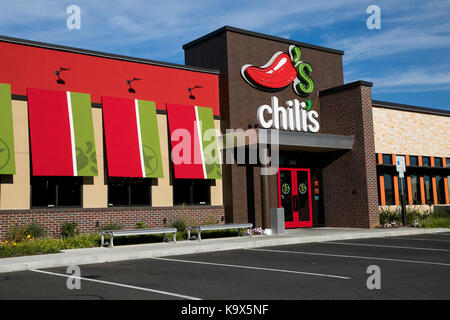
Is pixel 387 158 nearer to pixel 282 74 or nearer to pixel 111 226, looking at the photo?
pixel 282 74

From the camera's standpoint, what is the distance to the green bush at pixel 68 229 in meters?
17.1

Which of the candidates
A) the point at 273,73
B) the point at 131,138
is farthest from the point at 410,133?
the point at 131,138

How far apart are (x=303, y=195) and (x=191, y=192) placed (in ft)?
19.4

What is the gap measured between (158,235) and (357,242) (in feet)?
22.7

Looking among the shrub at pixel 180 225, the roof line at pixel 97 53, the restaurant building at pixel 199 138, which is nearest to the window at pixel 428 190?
the restaurant building at pixel 199 138

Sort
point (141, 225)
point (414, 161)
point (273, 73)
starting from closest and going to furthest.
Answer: point (141, 225) < point (273, 73) < point (414, 161)

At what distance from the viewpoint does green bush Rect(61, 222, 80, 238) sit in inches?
673

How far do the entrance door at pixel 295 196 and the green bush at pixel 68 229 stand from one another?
908 cm

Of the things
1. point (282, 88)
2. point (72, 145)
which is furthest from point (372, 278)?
point (282, 88)

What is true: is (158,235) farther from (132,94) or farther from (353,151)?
(353,151)

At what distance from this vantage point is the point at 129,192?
19.0 meters

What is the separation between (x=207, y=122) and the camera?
20828mm

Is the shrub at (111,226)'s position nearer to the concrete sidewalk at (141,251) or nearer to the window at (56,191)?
the window at (56,191)

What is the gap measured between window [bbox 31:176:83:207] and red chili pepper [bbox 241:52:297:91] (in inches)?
341
